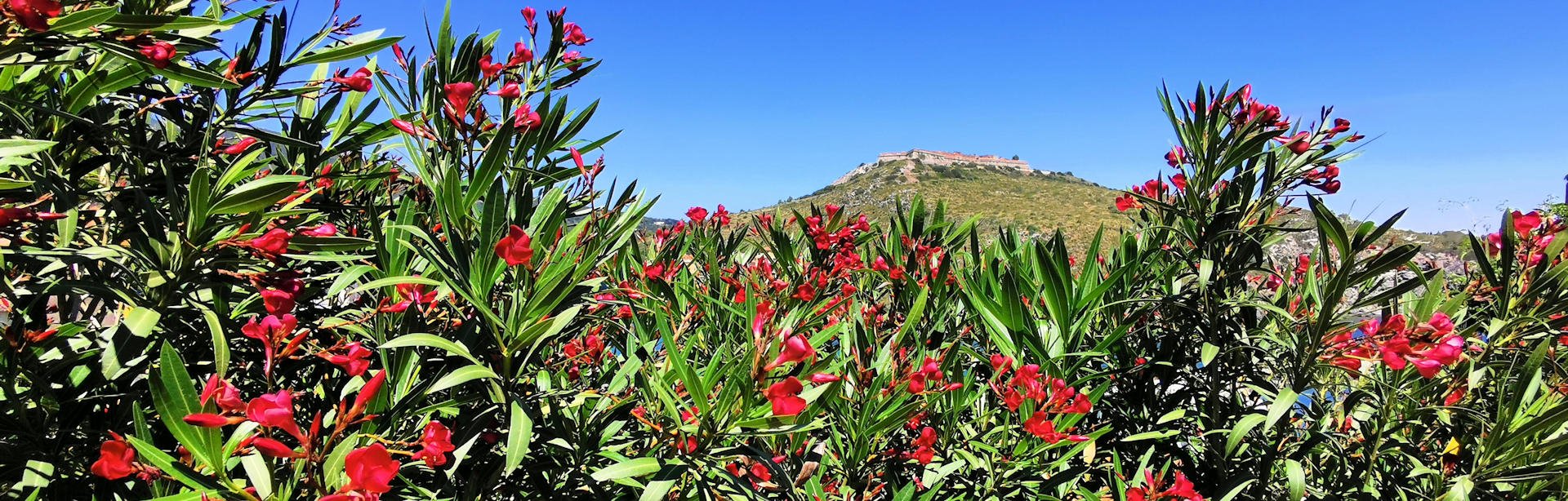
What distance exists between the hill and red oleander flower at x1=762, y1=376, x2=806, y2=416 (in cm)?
2933

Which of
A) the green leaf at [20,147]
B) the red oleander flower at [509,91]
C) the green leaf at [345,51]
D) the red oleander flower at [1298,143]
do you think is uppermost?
the red oleander flower at [1298,143]

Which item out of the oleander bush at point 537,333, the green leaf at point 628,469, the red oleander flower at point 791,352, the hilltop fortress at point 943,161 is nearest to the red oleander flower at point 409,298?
the oleander bush at point 537,333

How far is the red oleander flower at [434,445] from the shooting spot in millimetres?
823

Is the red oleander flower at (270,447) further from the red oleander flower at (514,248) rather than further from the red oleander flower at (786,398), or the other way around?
the red oleander flower at (786,398)

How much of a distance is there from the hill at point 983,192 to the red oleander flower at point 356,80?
2900cm

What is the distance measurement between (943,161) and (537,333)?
62426 millimetres

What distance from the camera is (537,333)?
0.88 metres

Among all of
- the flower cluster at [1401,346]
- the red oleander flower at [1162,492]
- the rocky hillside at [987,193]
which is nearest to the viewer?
the flower cluster at [1401,346]

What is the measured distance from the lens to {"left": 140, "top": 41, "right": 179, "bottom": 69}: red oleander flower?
2.73ft

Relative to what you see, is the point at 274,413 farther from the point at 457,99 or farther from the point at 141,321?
the point at 457,99

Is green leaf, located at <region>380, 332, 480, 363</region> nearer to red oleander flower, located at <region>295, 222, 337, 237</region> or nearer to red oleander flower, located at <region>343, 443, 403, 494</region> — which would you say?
red oleander flower, located at <region>343, 443, 403, 494</region>

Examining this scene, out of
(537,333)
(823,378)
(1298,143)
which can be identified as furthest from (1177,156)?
(537,333)

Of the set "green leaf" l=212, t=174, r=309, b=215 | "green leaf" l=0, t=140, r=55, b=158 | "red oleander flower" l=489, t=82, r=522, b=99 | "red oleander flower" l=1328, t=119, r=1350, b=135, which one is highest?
"red oleander flower" l=1328, t=119, r=1350, b=135

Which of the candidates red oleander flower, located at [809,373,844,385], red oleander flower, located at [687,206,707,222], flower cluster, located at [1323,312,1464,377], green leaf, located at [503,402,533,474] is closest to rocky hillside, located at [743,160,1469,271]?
red oleander flower, located at [687,206,707,222]
